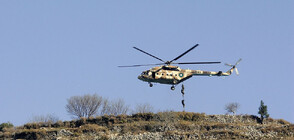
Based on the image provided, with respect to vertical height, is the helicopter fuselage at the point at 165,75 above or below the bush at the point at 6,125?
above

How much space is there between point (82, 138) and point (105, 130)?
155 inches

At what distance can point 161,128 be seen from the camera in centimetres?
8462

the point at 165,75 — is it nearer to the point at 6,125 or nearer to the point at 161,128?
the point at 161,128

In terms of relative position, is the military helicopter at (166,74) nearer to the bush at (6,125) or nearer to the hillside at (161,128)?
the hillside at (161,128)

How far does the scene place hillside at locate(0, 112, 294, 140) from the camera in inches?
3201

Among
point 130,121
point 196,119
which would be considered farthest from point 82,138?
point 196,119

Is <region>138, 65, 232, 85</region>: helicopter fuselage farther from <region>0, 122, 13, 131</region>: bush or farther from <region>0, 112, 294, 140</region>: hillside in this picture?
<region>0, 122, 13, 131</region>: bush

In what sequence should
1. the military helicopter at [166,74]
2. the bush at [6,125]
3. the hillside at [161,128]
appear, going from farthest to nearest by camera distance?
the bush at [6,125], the military helicopter at [166,74], the hillside at [161,128]

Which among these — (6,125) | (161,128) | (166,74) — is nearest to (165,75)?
(166,74)

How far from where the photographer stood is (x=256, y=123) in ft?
293

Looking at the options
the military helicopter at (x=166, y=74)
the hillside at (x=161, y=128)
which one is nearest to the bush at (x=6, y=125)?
the hillside at (x=161, y=128)

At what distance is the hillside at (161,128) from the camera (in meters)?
81.3

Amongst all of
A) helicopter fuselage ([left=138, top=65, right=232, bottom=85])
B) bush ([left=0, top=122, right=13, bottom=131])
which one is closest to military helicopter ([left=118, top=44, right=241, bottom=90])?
helicopter fuselage ([left=138, top=65, right=232, bottom=85])

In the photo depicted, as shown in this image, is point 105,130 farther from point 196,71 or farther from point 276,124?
point 276,124
